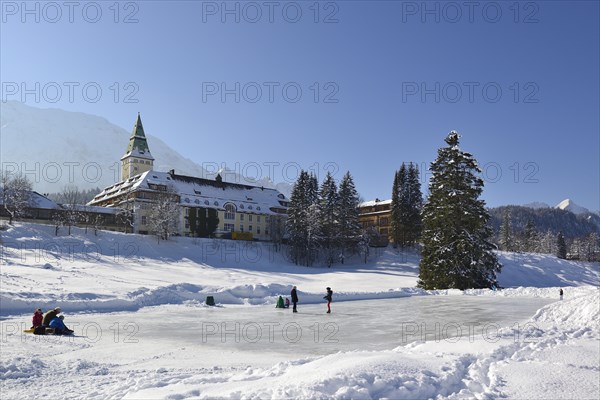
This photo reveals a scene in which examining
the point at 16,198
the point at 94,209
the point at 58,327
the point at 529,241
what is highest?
the point at 16,198

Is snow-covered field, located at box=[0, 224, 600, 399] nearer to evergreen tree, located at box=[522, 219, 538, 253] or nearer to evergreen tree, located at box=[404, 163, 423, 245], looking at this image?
evergreen tree, located at box=[404, 163, 423, 245]

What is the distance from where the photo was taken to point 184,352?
1237cm

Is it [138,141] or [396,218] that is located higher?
[138,141]

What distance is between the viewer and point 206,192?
280 feet

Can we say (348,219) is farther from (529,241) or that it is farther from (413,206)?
(529,241)

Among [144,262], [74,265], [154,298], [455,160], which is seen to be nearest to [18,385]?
[154,298]

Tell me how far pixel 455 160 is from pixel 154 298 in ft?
90.4

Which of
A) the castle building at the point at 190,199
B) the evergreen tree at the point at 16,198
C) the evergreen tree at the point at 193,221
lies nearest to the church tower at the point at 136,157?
the castle building at the point at 190,199

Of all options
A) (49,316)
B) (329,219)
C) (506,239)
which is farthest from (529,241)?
(49,316)

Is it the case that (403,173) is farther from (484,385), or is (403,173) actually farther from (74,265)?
(484,385)

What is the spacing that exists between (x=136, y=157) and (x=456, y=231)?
3076 inches

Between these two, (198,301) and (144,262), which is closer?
(198,301)

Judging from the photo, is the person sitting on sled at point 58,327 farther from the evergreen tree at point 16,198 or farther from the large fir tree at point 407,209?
the large fir tree at point 407,209

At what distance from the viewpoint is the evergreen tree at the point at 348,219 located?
7250 centimetres
